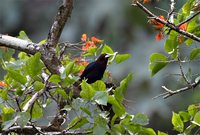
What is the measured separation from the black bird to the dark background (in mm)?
3677

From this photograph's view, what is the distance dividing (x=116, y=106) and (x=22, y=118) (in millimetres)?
345

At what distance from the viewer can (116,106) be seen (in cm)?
243

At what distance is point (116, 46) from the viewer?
8156mm

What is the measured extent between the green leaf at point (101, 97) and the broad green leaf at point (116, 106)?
75 millimetres

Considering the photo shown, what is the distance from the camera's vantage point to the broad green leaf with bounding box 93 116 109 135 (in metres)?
2.36

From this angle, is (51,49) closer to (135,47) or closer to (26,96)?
(26,96)

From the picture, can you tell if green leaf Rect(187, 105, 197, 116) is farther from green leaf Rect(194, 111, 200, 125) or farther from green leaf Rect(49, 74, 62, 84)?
green leaf Rect(49, 74, 62, 84)

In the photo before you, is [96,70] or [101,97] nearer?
[101,97]

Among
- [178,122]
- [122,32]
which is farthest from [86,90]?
[122,32]

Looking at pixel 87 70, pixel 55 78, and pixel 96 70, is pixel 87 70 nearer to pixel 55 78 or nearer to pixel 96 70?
pixel 96 70

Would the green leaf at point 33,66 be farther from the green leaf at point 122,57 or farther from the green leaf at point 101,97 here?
the green leaf at point 122,57

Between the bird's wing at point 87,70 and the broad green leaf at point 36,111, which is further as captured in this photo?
the bird's wing at point 87,70

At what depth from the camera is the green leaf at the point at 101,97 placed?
2316 mm

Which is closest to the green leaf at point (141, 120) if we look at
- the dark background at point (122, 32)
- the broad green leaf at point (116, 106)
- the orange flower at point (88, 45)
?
the broad green leaf at point (116, 106)
